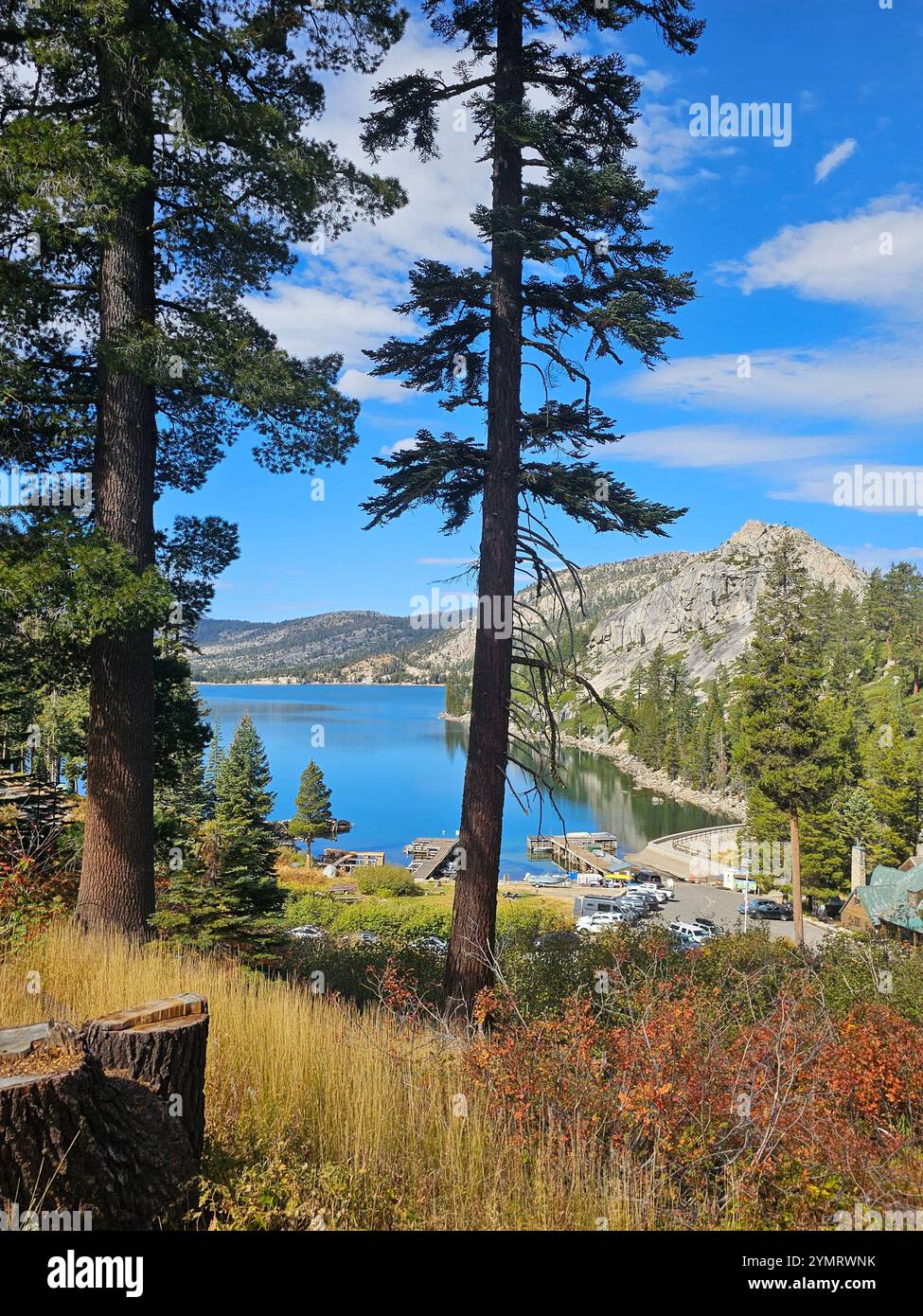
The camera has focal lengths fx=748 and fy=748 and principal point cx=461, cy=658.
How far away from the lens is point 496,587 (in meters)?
A: 8.22

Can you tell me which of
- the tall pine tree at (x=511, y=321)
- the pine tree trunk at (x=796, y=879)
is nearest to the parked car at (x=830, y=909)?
the pine tree trunk at (x=796, y=879)

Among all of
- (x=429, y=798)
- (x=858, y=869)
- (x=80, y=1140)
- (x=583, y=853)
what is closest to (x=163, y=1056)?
(x=80, y=1140)

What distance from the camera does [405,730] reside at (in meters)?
178

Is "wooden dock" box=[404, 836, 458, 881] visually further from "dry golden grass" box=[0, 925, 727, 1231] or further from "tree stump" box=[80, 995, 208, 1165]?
"tree stump" box=[80, 995, 208, 1165]

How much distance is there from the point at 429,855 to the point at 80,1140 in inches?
2060

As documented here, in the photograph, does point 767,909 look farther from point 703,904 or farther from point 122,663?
point 122,663

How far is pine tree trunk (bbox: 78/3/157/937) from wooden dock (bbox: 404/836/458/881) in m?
36.9

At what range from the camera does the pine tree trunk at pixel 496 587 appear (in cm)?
786

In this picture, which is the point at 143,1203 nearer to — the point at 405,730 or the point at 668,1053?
the point at 668,1053

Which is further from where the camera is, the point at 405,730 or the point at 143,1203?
the point at 405,730

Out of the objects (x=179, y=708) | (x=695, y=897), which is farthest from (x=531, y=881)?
(x=179, y=708)

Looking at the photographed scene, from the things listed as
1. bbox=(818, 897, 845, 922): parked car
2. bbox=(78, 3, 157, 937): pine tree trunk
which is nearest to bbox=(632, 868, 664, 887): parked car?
bbox=(818, 897, 845, 922): parked car

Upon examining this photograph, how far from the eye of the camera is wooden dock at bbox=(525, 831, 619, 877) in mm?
51169

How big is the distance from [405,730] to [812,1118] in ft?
571
